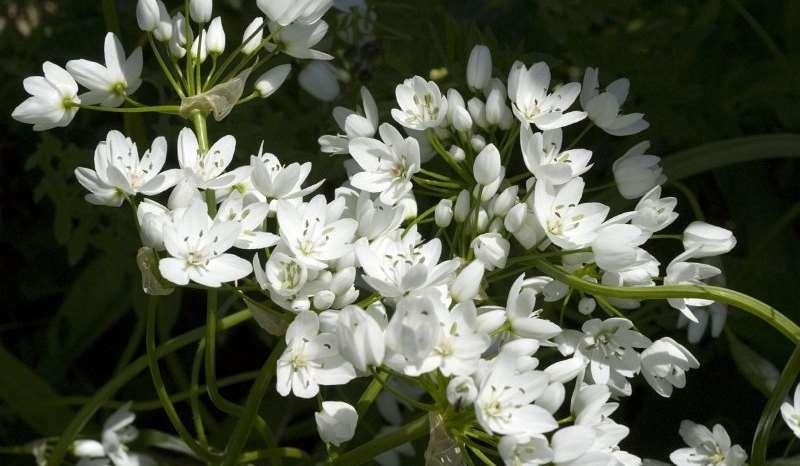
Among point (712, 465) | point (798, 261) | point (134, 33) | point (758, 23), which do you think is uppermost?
point (134, 33)

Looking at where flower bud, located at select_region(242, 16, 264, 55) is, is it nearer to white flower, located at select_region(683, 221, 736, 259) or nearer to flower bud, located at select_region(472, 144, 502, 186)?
flower bud, located at select_region(472, 144, 502, 186)

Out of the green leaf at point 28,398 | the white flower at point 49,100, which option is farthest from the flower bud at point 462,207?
the green leaf at point 28,398

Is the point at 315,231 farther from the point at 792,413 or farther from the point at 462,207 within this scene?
the point at 792,413

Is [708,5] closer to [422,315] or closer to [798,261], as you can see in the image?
[798,261]

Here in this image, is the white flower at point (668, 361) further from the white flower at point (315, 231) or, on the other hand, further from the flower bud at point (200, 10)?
the flower bud at point (200, 10)

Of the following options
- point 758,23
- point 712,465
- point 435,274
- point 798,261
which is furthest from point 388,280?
point 758,23

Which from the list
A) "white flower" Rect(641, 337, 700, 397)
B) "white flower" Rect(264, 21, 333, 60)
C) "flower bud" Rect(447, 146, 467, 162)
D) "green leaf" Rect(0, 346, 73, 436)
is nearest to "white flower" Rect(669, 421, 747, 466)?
"white flower" Rect(641, 337, 700, 397)

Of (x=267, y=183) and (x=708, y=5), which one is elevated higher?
(x=267, y=183)
